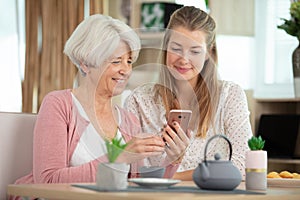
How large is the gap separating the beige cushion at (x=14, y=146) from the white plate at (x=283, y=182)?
0.88 meters

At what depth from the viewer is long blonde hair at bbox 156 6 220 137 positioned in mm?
2699

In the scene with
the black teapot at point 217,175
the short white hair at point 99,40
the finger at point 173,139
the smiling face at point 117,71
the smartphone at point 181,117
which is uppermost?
the short white hair at point 99,40

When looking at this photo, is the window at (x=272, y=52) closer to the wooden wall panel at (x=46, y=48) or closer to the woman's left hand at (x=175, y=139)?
the wooden wall panel at (x=46, y=48)

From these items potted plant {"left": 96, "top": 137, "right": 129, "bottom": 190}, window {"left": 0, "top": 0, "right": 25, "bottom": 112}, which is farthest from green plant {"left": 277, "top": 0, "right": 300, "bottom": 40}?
potted plant {"left": 96, "top": 137, "right": 129, "bottom": 190}

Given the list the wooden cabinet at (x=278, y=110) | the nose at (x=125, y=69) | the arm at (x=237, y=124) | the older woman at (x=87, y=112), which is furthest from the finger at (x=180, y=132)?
the wooden cabinet at (x=278, y=110)

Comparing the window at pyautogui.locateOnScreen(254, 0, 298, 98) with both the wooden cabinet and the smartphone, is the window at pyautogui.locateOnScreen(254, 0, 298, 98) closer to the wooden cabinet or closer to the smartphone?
the wooden cabinet

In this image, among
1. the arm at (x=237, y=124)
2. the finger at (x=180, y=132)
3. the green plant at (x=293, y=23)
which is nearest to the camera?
the finger at (x=180, y=132)

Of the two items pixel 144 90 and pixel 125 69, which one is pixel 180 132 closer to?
pixel 125 69

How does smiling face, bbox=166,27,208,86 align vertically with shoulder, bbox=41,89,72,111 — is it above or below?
above

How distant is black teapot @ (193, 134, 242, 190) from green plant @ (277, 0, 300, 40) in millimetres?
2979

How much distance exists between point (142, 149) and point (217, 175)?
384mm

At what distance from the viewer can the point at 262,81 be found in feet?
17.3

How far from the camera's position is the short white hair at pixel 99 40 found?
8.13 ft

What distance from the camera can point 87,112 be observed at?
8.39ft
